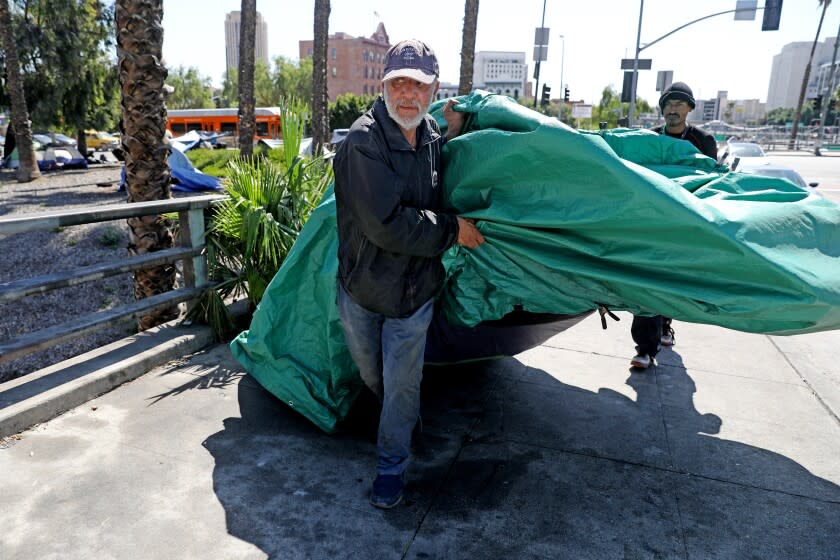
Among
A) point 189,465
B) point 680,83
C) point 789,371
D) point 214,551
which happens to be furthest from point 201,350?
point 789,371

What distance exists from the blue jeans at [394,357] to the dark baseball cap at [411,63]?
934 mm

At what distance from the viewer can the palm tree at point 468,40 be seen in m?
14.9

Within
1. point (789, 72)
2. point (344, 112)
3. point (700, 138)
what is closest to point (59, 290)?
point (700, 138)

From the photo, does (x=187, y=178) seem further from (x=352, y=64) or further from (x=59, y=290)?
(x=352, y=64)

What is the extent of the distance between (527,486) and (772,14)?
21.7 m

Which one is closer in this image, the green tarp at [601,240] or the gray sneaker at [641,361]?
the green tarp at [601,240]

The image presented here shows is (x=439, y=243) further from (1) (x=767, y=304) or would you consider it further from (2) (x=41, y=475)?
(2) (x=41, y=475)

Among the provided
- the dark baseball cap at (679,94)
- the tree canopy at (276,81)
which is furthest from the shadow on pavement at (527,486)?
the tree canopy at (276,81)

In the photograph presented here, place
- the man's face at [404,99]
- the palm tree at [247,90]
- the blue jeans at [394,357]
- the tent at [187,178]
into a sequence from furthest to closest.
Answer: the palm tree at [247,90] < the tent at [187,178] < the blue jeans at [394,357] < the man's face at [404,99]

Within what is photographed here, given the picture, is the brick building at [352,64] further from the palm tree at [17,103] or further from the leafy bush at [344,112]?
the palm tree at [17,103]

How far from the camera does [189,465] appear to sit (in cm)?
292

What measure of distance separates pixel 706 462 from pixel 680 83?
2.66 meters

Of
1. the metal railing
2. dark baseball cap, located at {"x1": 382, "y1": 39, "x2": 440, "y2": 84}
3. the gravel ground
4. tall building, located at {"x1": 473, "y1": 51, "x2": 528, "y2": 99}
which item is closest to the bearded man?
dark baseball cap, located at {"x1": 382, "y1": 39, "x2": 440, "y2": 84}

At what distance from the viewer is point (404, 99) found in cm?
246
